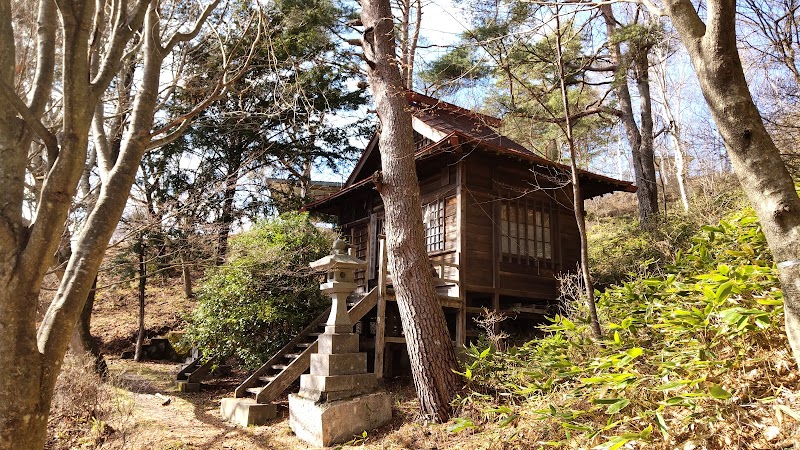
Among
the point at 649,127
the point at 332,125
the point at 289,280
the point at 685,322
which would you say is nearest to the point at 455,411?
the point at 685,322

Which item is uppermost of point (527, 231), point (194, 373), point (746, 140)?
point (527, 231)

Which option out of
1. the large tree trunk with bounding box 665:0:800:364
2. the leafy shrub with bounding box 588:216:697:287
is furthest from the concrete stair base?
the leafy shrub with bounding box 588:216:697:287

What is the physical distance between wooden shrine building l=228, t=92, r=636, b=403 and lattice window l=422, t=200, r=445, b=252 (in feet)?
0.08

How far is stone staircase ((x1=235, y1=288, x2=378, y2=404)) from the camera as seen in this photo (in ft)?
26.2

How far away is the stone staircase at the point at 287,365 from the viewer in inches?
314

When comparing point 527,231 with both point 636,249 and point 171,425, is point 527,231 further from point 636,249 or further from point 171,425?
point 171,425

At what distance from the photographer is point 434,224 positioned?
11.0 m

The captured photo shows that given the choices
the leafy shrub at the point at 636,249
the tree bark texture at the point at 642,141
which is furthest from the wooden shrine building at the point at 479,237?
the tree bark texture at the point at 642,141

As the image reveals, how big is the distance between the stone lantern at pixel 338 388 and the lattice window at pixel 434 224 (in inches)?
149

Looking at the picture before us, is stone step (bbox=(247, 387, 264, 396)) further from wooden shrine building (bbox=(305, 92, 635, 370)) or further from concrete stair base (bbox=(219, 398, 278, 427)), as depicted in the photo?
wooden shrine building (bbox=(305, 92, 635, 370))

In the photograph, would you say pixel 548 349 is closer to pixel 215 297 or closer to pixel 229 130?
pixel 215 297

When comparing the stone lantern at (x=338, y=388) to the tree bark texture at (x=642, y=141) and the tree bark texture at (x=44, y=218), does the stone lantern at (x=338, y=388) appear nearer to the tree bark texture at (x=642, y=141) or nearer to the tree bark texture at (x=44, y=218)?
the tree bark texture at (x=44, y=218)

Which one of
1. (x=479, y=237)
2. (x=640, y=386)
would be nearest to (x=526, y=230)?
(x=479, y=237)

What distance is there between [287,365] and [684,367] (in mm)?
6602
